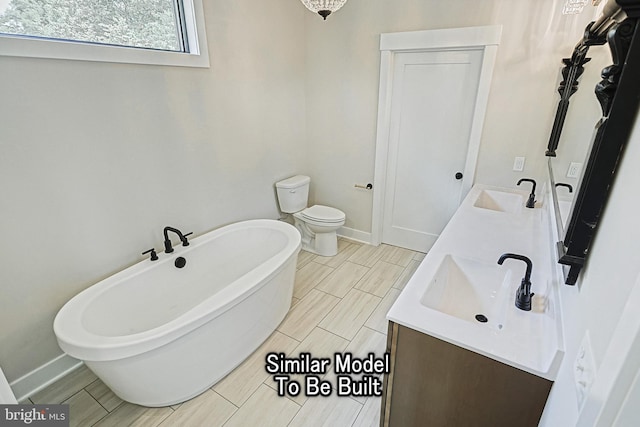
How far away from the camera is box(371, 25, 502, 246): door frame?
2389mm

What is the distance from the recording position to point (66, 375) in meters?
1.87

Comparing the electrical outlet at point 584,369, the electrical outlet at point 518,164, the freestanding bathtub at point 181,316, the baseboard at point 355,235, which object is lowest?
the baseboard at point 355,235

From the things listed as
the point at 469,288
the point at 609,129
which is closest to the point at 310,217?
the point at 469,288

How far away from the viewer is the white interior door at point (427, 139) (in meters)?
2.65

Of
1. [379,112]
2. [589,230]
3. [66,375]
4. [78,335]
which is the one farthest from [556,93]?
[66,375]

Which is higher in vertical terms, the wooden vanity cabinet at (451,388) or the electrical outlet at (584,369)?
the electrical outlet at (584,369)

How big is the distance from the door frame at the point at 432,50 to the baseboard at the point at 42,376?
2.79 m

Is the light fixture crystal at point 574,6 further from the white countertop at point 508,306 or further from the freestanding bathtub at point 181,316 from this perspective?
the freestanding bathtub at point 181,316

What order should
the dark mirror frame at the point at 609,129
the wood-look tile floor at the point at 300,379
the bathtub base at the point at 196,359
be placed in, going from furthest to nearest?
the wood-look tile floor at the point at 300,379 → the bathtub base at the point at 196,359 → the dark mirror frame at the point at 609,129

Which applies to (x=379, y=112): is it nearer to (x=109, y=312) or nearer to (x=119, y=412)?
(x=109, y=312)

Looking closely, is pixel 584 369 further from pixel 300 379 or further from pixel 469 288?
pixel 300 379

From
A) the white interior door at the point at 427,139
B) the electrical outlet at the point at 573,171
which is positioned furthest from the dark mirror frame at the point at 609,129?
the white interior door at the point at 427,139

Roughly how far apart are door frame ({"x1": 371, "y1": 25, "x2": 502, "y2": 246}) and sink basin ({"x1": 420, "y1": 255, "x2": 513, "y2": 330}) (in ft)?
4.87

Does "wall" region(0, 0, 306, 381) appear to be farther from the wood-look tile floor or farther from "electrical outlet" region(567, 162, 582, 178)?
"electrical outlet" region(567, 162, 582, 178)
